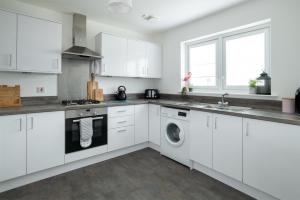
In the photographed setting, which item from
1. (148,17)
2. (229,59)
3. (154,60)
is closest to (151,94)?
(154,60)

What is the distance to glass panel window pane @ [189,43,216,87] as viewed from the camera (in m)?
2.99

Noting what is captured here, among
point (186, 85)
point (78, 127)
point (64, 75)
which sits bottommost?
point (78, 127)

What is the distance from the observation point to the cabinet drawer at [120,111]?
2.67 metres

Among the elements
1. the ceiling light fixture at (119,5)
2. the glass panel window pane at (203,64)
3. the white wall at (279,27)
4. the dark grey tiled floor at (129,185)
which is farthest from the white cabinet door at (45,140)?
the white wall at (279,27)

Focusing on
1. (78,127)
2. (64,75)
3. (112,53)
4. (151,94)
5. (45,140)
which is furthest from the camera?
(151,94)

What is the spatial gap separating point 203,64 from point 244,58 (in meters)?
0.71

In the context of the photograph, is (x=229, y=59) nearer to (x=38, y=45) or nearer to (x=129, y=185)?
(x=129, y=185)

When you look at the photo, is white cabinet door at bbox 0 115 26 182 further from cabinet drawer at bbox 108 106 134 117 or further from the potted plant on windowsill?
the potted plant on windowsill

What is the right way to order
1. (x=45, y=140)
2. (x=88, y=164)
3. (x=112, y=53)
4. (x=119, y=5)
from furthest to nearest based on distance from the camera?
(x=112, y=53), (x=88, y=164), (x=45, y=140), (x=119, y=5)

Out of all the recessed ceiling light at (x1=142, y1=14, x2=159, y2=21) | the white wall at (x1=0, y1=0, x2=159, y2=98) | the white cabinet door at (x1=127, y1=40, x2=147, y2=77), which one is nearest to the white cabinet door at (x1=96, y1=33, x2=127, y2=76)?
the white cabinet door at (x1=127, y1=40, x2=147, y2=77)

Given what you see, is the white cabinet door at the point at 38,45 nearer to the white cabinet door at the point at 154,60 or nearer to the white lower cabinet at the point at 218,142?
the white cabinet door at the point at 154,60

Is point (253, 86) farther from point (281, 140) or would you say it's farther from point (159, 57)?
point (159, 57)

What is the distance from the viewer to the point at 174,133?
278 centimetres

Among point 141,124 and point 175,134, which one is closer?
point 175,134
